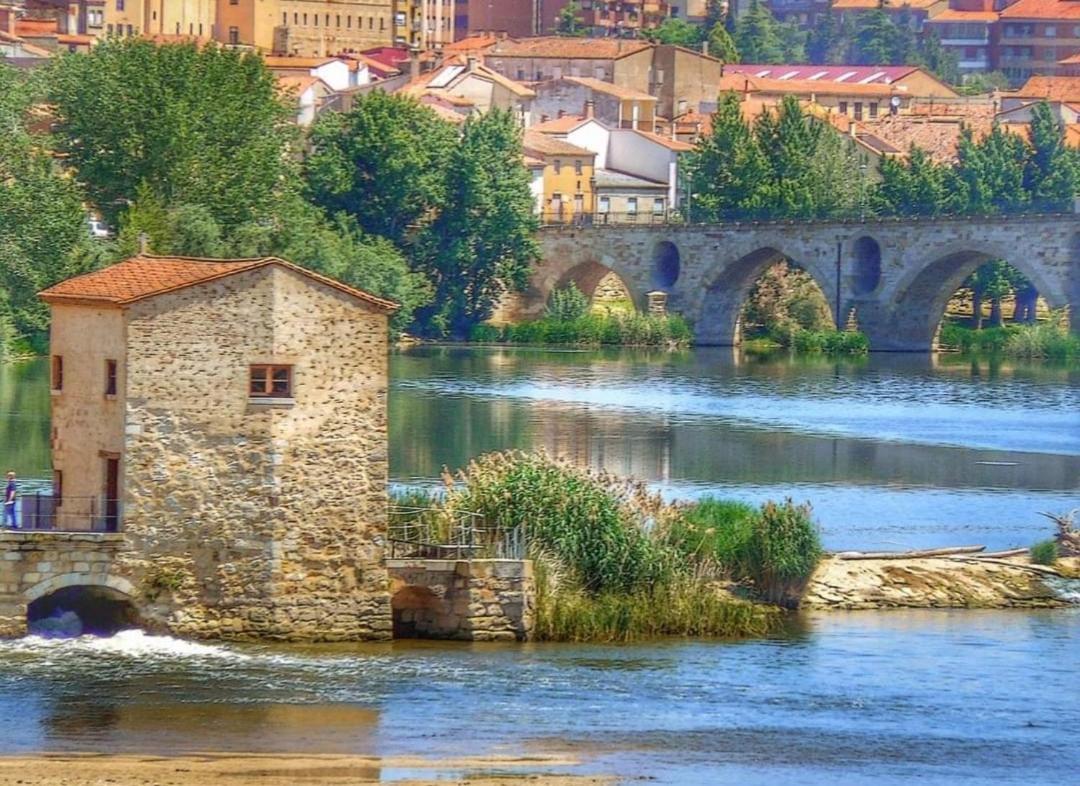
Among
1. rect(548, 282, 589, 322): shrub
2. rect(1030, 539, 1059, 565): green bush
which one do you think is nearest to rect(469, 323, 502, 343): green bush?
rect(548, 282, 589, 322): shrub

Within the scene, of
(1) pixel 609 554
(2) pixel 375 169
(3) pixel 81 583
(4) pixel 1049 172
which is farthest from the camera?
(4) pixel 1049 172

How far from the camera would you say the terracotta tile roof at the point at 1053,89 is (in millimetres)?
175000

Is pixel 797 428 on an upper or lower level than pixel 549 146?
lower

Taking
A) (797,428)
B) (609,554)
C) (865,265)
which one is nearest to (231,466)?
(609,554)

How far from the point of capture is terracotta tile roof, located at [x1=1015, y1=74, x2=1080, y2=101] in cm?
17500

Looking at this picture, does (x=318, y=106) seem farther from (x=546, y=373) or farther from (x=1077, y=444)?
(x=1077, y=444)

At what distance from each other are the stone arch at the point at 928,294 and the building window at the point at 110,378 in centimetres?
7572

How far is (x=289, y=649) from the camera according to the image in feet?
134

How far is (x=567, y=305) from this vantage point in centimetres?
11675

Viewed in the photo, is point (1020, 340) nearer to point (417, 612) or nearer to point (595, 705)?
point (417, 612)

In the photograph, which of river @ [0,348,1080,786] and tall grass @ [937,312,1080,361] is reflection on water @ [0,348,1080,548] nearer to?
river @ [0,348,1080,786]

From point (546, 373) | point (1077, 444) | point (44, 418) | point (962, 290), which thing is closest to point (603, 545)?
point (44, 418)

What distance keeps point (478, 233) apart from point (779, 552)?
216 feet

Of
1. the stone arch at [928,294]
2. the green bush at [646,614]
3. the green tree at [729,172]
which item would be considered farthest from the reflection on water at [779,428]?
the green tree at [729,172]
